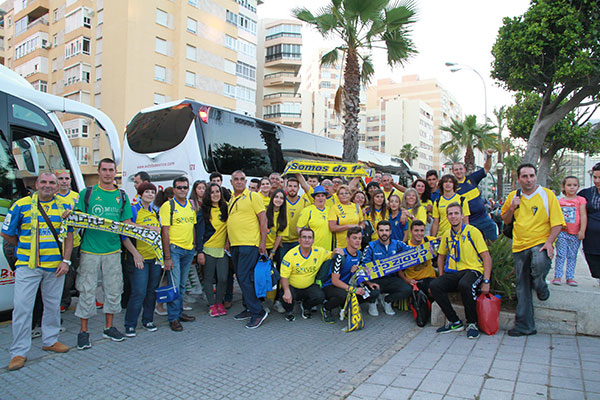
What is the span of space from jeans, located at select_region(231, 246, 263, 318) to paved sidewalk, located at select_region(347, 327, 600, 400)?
6.53 ft

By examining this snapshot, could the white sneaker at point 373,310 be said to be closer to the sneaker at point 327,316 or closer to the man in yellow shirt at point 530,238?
the sneaker at point 327,316

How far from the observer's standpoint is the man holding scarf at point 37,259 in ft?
12.9

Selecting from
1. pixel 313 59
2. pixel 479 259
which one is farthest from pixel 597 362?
pixel 313 59

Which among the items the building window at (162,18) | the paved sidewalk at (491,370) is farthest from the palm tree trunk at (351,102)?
the building window at (162,18)

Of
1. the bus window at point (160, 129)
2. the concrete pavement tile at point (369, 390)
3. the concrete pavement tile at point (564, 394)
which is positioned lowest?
the concrete pavement tile at point (369, 390)

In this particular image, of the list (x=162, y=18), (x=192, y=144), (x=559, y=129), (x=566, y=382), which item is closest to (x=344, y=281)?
(x=566, y=382)

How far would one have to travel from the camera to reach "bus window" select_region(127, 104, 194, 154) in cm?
933

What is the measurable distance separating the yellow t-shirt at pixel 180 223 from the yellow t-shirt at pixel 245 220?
0.53 m

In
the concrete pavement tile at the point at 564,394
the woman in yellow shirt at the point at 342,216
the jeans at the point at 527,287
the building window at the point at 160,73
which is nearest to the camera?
the concrete pavement tile at the point at 564,394

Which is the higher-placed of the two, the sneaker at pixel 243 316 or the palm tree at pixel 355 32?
the palm tree at pixel 355 32

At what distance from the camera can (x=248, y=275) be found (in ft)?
17.9

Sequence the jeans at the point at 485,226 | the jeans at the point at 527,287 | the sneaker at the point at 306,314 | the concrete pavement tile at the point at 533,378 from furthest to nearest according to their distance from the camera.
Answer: the jeans at the point at 485,226 → the sneaker at the point at 306,314 → the jeans at the point at 527,287 → the concrete pavement tile at the point at 533,378

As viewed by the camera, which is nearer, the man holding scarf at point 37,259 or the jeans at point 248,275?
the man holding scarf at point 37,259

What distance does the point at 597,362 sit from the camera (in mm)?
3932
